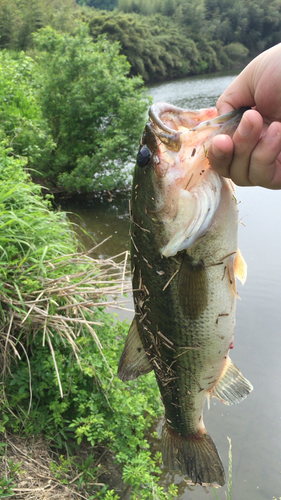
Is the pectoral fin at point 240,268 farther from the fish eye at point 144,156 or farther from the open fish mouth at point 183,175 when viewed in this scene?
the fish eye at point 144,156

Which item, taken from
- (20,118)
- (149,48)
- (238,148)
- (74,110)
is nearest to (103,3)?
(149,48)

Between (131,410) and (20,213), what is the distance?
1962 millimetres

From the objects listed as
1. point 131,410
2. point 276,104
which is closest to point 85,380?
point 131,410

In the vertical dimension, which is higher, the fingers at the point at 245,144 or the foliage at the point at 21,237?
the fingers at the point at 245,144

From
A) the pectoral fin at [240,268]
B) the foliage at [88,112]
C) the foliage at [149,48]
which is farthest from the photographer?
the foliage at [149,48]

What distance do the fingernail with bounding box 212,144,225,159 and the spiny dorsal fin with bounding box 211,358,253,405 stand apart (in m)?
1.01

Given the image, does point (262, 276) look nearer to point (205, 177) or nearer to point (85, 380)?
point (85, 380)

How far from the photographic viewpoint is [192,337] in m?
1.65

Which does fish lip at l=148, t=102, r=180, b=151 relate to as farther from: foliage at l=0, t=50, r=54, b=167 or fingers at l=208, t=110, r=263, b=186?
foliage at l=0, t=50, r=54, b=167

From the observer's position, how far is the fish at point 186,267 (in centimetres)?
143

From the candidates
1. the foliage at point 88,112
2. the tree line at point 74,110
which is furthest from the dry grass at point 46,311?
the foliage at point 88,112

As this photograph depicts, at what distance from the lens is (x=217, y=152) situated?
1.28 meters

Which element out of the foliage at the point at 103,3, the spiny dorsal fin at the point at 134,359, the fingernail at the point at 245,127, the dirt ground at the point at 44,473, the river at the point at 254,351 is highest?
the foliage at the point at 103,3

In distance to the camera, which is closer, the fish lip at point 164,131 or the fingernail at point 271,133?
the fingernail at point 271,133
